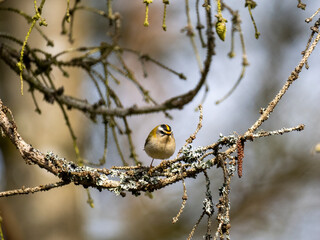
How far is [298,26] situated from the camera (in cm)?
628

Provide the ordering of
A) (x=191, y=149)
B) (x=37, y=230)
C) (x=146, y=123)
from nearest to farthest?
1. (x=191, y=149)
2. (x=37, y=230)
3. (x=146, y=123)

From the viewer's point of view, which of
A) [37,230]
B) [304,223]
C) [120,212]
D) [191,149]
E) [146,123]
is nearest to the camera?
[191,149]

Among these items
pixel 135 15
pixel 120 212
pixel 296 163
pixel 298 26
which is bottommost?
pixel 120 212

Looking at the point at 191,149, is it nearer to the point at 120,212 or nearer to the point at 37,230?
the point at 37,230

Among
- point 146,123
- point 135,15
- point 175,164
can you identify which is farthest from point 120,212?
point 175,164

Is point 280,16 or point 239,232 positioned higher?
point 280,16

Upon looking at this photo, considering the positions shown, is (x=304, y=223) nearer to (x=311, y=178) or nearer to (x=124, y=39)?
(x=311, y=178)

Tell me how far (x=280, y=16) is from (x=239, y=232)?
10.1ft

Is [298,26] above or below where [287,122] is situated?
above

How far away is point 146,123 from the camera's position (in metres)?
7.05

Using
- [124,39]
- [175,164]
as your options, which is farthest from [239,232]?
[175,164]

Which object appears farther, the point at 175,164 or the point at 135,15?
the point at 135,15

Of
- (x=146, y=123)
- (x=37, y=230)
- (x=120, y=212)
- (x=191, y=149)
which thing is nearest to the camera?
(x=191, y=149)

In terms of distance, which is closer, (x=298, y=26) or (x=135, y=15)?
(x=298, y=26)
